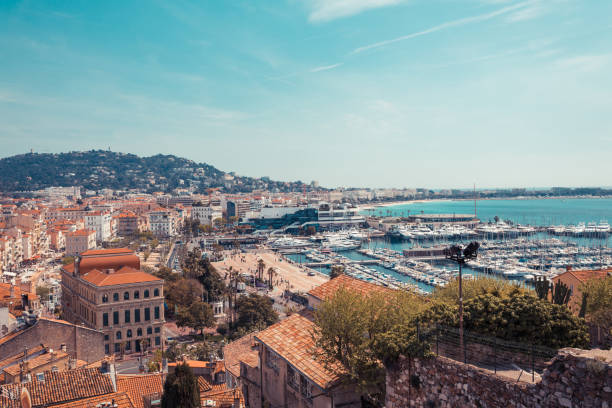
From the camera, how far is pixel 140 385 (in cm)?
1591

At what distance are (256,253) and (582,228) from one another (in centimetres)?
8468

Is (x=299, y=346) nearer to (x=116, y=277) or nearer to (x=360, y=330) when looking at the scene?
(x=360, y=330)

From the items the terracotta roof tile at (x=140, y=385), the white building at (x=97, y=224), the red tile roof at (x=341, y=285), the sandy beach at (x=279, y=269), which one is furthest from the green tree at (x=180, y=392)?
the white building at (x=97, y=224)

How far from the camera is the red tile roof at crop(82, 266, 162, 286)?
32219mm

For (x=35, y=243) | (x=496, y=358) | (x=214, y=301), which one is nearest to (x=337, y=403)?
(x=496, y=358)

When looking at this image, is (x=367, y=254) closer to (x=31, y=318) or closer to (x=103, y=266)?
(x=103, y=266)

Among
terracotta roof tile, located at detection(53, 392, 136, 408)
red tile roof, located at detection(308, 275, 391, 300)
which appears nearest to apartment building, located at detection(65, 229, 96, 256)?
terracotta roof tile, located at detection(53, 392, 136, 408)

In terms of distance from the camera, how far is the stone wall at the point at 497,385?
618 cm

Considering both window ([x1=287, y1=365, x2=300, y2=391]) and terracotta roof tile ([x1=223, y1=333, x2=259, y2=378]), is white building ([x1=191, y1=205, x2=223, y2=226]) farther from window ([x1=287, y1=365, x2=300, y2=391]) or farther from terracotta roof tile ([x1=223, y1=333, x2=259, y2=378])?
window ([x1=287, y1=365, x2=300, y2=391])

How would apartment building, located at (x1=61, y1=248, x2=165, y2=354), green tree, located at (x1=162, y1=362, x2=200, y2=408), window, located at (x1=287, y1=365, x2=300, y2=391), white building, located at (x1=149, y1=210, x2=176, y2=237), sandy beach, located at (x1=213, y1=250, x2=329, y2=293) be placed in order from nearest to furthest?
green tree, located at (x1=162, y1=362, x2=200, y2=408) → window, located at (x1=287, y1=365, x2=300, y2=391) → apartment building, located at (x1=61, y1=248, x2=165, y2=354) → sandy beach, located at (x1=213, y1=250, x2=329, y2=293) → white building, located at (x1=149, y1=210, x2=176, y2=237)

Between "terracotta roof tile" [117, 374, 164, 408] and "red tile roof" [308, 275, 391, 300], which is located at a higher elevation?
"red tile roof" [308, 275, 391, 300]

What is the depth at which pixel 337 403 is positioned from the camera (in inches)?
471

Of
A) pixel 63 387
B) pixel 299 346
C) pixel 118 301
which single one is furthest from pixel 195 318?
pixel 299 346

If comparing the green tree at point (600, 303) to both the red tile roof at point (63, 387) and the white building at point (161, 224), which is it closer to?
the red tile roof at point (63, 387)
